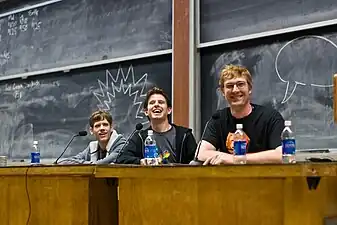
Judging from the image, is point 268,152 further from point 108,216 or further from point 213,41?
point 213,41

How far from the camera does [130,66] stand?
4797 millimetres

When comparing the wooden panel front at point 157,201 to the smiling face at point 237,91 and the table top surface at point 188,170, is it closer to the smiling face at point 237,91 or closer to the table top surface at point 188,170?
the table top surface at point 188,170

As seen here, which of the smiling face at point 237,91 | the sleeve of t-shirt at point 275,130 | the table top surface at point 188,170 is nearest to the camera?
the table top surface at point 188,170

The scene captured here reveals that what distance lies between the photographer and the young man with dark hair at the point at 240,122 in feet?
9.41

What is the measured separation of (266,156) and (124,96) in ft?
7.46

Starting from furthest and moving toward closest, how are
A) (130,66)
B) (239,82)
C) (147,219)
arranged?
(130,66), (239,82), (147,219)

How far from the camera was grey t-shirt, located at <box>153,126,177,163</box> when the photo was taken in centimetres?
326

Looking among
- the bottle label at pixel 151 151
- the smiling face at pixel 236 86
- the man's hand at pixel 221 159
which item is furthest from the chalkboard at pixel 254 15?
the man's hand at pixel 221 159

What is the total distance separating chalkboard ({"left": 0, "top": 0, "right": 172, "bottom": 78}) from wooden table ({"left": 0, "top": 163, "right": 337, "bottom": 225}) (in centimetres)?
201

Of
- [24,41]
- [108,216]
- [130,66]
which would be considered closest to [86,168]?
[108,216]

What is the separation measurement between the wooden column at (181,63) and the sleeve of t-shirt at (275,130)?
4.75 ft

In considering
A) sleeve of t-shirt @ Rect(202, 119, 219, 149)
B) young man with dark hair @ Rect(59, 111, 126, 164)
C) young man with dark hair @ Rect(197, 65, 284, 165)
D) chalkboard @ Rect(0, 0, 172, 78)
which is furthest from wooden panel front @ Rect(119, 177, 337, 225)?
chalkboard @ Rect(0, 0, 172, 78)

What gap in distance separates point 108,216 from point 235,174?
2.64 ft

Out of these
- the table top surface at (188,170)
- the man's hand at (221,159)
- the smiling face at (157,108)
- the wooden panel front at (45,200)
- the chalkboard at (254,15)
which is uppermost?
the chalkboard at (254,15)
